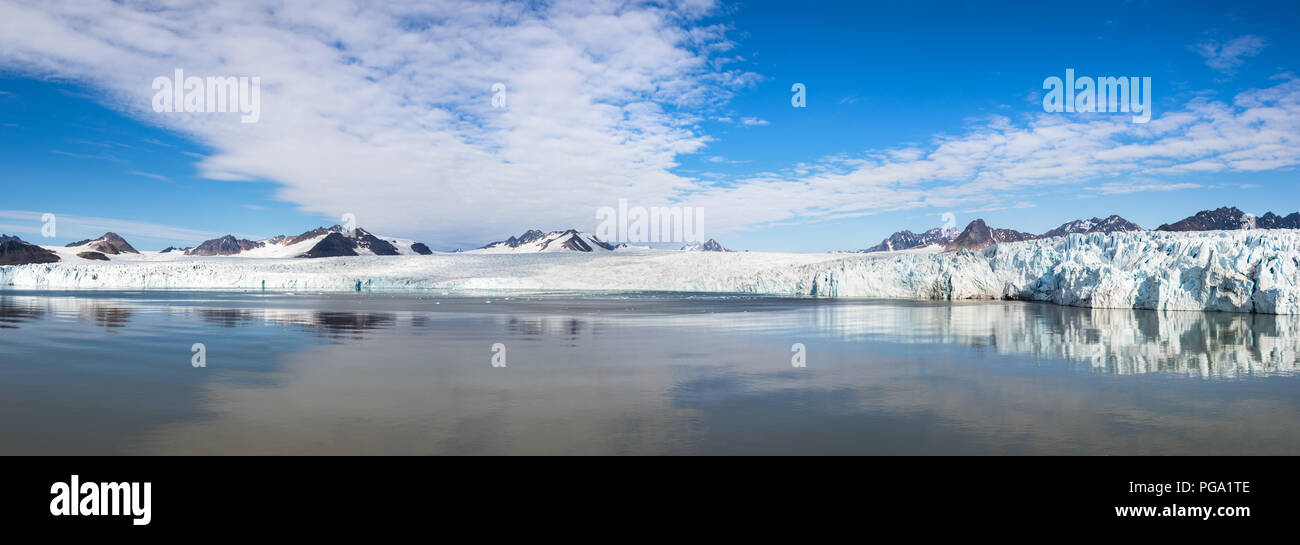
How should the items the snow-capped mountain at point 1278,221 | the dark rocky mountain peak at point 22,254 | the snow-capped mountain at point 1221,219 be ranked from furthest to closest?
the dark rocky mountain peak at point 22,254 → the snow-capped mountain at point 1221,219 → the snow-capped mountain at point 1278,221

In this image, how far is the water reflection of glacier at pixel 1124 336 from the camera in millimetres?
9008

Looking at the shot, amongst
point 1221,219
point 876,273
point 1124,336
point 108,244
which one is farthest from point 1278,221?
point 108,244

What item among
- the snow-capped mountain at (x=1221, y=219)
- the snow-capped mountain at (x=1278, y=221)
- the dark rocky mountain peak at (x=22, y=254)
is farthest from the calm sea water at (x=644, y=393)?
the dark rocky mountain peak at (x=22, y=254)

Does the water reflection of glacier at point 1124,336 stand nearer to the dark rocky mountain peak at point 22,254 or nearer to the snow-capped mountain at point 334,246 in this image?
the dark rocky mountain peak at point 22,254

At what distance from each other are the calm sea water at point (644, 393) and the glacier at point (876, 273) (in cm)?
941

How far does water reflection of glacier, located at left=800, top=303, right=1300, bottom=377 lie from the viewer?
29.6ft

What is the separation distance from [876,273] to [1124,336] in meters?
21.5

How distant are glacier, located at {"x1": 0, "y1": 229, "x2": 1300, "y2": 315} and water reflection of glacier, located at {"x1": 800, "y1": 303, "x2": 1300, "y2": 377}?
66.8 inches

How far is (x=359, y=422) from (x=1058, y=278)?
28864mm

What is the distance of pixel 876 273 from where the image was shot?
112ft

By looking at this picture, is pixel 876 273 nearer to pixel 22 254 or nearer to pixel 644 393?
pixel 644 393
